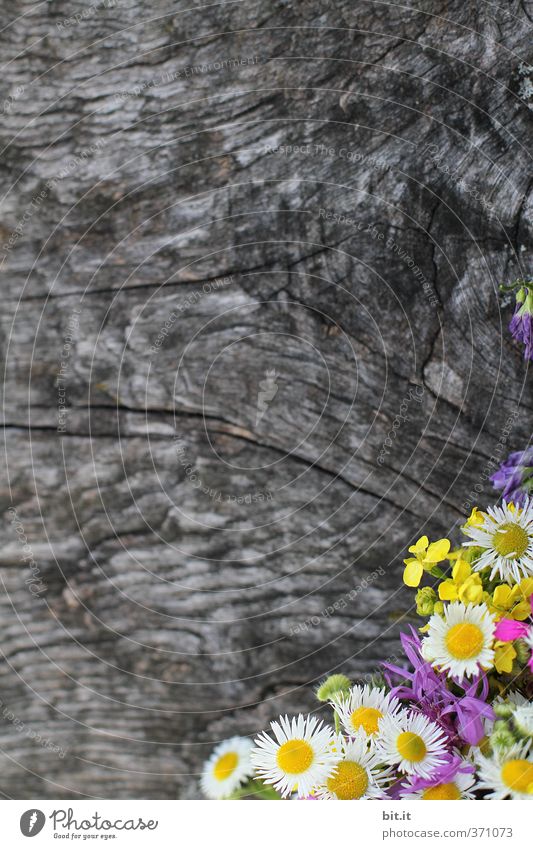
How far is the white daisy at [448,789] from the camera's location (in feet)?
2.22

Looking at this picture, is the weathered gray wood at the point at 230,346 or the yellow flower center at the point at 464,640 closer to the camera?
the yellow flower center at the point at 464,640

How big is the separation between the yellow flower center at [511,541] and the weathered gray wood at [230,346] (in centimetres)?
18

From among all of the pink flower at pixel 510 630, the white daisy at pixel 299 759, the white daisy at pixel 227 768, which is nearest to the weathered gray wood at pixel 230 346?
the white daisy at pixel 227 768

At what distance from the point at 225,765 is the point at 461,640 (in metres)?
0.43

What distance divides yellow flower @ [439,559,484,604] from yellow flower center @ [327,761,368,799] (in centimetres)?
20

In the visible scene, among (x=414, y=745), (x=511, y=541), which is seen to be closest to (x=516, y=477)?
(x=511, y=541)

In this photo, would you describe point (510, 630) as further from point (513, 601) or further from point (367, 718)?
point (367, 718)

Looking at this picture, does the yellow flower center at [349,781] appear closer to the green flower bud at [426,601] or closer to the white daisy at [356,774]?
the white daisy at [356,774]

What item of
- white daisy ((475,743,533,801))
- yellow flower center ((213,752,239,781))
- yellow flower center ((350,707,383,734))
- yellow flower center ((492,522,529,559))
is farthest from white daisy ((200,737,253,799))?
yellow flower center ((492,522,529,559))

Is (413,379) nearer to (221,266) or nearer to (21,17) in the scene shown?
(221,266)

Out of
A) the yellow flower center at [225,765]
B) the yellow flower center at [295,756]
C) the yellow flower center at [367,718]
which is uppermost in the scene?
the yellow flower center at [225,765]

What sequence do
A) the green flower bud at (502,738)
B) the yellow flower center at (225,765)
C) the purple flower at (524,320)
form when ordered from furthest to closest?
the yellow flower center at (225,765), the purple flower at (524,320), the green flower bud at (502,738)
